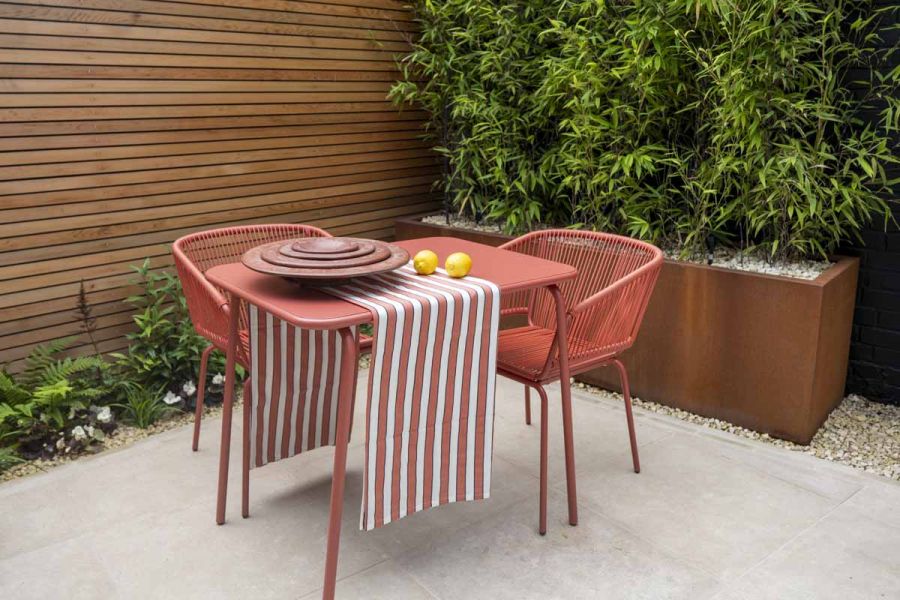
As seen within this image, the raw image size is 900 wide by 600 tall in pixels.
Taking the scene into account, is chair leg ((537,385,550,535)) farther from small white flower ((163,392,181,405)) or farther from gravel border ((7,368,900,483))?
small white flower ((163,392,181,405))

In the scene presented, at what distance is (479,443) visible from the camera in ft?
7.51

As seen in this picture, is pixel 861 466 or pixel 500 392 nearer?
pixel 861 466

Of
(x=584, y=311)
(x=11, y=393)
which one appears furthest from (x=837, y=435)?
(x=11, y=393)

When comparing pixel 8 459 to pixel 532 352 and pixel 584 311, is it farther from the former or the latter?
pixel 584 311

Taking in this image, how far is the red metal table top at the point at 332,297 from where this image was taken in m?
1.93

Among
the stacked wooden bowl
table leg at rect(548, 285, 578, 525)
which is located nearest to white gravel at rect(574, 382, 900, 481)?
table leg at rect(548, 285, 578, 525)

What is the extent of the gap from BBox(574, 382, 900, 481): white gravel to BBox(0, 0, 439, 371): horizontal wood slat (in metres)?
2.28

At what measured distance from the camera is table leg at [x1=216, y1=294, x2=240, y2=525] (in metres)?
2.44

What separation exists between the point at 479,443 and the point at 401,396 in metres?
0.35

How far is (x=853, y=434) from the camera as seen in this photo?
3256 mm

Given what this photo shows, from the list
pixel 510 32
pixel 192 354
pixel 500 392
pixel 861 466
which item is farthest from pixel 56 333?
pixel 861 466

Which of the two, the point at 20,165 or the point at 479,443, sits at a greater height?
the point at 20,165

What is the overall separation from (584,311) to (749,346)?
106 cm

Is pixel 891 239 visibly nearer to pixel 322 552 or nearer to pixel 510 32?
pixel 510 32
